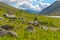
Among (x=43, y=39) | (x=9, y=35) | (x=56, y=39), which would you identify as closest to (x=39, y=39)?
(x=43, y=39)

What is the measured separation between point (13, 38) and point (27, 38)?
1.36m

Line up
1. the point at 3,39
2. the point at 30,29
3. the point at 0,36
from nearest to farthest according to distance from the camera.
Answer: the point at 3,39, the point at 0,36, the point at 30,29

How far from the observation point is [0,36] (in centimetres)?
1884

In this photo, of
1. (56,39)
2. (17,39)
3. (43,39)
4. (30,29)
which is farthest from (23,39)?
(30,29)

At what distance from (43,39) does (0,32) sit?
13.3 feet

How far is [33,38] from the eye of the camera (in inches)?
746

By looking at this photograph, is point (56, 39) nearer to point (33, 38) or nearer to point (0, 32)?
point (33, 38)

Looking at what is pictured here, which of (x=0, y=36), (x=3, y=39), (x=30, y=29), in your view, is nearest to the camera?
(x=3, y=39)

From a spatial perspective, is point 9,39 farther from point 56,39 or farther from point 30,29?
point 30,29

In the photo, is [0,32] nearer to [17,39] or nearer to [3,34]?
[3,34]

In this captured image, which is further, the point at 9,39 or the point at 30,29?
the point at 30,29

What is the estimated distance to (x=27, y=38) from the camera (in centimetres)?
1908

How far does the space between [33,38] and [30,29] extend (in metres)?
5.47

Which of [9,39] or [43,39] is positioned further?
[43,39]
